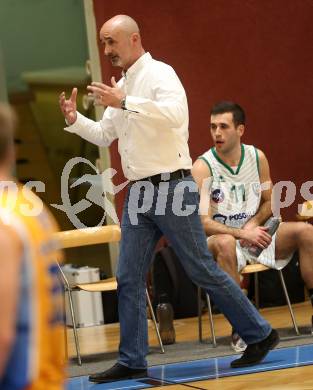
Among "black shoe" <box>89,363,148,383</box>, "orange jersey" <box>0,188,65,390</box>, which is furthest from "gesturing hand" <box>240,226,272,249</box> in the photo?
"orange jersey" <box>0,188,65,390</box>

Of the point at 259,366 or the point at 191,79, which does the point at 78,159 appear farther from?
the point at 259,366

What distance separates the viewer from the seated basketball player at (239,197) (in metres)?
5.80

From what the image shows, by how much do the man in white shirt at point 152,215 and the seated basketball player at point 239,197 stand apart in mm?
1171

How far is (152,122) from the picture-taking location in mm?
4512

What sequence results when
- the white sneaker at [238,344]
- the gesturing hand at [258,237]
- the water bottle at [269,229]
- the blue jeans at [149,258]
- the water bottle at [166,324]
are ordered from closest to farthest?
the blue jeans at [149,258]
the white sneaker at [238,344]
the gesturing hand at [258,237]
the water bottle at [269,229]
the water bottle at [166,324]

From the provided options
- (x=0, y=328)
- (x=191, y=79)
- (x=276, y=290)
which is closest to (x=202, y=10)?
(x=191, y=79)

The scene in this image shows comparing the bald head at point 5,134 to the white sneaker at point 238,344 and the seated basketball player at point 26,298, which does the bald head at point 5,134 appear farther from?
the white sneaker at point 238,344

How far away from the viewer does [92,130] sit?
4887 millimetres

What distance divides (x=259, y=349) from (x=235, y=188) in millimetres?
1603

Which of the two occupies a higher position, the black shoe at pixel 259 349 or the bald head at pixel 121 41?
the bald head at pixel 121 41

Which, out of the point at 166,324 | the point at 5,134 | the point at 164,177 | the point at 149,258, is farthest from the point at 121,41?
the point at 5,134

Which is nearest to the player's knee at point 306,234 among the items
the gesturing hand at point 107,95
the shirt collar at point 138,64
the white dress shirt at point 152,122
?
the white dress shirt at point 152,122

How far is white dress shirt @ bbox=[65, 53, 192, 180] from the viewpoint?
4395 millimetres

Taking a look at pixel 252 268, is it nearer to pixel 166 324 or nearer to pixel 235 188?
pixel 235 188
